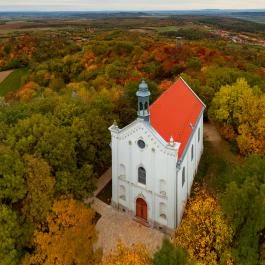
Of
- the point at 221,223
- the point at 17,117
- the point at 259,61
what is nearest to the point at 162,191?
the point at 221,223

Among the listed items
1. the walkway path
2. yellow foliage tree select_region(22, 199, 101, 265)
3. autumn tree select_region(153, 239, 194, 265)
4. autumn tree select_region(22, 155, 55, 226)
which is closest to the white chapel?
the walkway path

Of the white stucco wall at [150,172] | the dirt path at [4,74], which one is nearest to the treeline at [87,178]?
the white stucco wall at [150,172]

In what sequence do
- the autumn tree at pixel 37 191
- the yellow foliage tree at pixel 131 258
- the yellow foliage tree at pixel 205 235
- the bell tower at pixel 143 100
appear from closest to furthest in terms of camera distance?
the yellow foliage tree at pixel 131 258 < the yellow foliage tree at pixel 205 235 < the autumn tree at pixel 37 191 < the bell tower at pixel 143 100

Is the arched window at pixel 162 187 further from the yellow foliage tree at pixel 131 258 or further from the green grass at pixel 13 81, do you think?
the green grass at pixel 13 81

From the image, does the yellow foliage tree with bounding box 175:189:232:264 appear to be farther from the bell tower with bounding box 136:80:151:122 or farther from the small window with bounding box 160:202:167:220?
the bell tower with bounding box 136:80:151:122

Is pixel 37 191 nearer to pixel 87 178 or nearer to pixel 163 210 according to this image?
pixel 87 178
